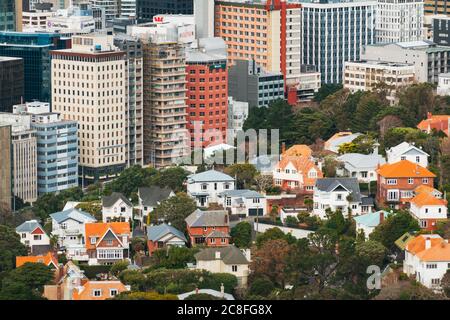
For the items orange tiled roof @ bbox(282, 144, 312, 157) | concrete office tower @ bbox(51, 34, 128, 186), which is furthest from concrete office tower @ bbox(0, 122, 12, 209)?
orange tiled roof @ bbox(282, 144, 312, 157)

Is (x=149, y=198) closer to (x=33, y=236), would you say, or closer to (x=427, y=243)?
(x=33, y=236)

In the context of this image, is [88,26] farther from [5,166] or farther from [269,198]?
[269,198]

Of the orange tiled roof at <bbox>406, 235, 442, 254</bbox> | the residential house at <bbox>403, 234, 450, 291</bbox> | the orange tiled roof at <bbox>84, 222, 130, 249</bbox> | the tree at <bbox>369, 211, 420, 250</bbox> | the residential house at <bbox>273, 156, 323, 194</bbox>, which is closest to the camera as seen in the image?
the residential house at <bbox>403, 234, 450, 291</bbox>

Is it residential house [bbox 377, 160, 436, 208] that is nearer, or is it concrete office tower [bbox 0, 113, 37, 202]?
residential house [bbox 377, 160, 436, 208]

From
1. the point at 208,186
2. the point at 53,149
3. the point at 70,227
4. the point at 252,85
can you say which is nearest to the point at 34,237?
the point at 70,227

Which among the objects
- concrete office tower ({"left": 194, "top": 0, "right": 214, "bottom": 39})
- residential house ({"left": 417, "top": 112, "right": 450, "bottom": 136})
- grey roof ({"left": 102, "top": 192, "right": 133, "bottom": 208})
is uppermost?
concrete office tower ({"left": 194, "top": 0, "right": 214, "bottom": 39})

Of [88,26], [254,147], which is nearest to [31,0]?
[88,26]

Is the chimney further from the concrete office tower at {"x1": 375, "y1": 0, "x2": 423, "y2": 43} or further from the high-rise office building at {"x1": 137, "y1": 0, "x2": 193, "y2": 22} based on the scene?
the concrete office tower at {"x1": 375, "y1": 0, "x2": 423, "y2": 43}
